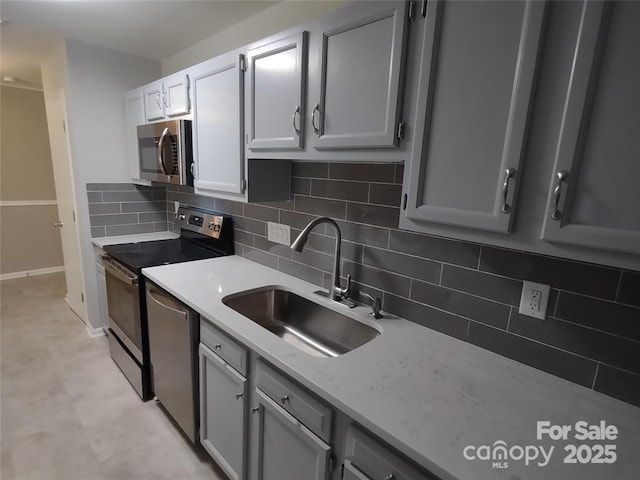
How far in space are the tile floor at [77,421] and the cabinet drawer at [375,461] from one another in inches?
45.3

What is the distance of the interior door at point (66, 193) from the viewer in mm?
2742

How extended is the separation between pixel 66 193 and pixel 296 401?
2970 millimetres

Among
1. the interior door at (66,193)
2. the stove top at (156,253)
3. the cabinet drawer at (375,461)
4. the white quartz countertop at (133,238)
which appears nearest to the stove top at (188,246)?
Answer: the stove top at (156,253)

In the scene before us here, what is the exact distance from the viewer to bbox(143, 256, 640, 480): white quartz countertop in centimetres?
76

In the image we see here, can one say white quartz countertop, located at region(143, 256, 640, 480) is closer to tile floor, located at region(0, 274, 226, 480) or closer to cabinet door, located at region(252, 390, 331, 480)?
cabinet door, located at region(252, 390, 331, 480)

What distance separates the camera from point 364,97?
3.66ft

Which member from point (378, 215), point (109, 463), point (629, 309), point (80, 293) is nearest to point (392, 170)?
point (378, 215)

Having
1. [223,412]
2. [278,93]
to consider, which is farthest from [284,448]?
[278,93]

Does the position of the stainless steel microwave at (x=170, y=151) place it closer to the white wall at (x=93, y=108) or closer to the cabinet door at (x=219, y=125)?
the cabinet door at (x=219, y=125)

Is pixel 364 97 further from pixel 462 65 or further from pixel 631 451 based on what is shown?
pixel 631 451

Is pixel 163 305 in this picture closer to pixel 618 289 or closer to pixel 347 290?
pixel 347 290

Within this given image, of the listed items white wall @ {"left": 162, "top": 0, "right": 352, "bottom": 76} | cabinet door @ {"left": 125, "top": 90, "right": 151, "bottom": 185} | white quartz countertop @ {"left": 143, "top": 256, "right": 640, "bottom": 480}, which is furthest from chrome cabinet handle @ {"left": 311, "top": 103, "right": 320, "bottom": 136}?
cabinet door @ {"left": 125, "top": 90, "right": 151, "bottom": 185}

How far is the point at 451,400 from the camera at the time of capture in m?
0.94

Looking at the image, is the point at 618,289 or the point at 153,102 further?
the point at 153,102
